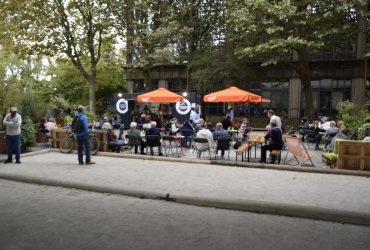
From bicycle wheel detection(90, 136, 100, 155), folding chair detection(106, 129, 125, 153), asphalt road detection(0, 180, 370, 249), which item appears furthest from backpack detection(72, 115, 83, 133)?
asphalt road detection(0, 180, 370, 249)

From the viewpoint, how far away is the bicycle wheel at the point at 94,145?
12.9 m

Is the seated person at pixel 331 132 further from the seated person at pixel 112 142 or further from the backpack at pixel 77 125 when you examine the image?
the backpack at pixel 77 125

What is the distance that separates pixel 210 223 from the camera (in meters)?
5.71

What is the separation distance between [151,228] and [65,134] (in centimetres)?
977

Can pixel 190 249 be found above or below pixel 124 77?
below

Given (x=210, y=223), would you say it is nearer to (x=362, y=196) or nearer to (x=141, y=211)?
(x=141, y=211)

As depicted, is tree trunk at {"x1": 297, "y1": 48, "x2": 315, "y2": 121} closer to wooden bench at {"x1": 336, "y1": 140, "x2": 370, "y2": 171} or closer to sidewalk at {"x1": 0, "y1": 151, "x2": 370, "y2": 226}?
A: wooden bench at {"x1": 336, "y1": 140, "x2": 370, "y2": 171}

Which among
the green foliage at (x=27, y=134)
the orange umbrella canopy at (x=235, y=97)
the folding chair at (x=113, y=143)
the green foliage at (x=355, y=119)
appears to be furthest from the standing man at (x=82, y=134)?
the green foliage at (x=355, y=119)

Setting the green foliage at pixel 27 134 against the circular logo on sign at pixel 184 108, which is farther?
the circular logo on sign at pixel 184 108

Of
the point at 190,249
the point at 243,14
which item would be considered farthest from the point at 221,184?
the point at 243,14

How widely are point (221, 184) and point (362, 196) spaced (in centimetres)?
303

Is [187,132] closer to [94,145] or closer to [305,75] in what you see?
[94,145]

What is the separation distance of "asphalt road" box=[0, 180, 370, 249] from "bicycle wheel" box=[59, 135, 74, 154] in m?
6.56

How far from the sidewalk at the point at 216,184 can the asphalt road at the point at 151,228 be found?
25cm
